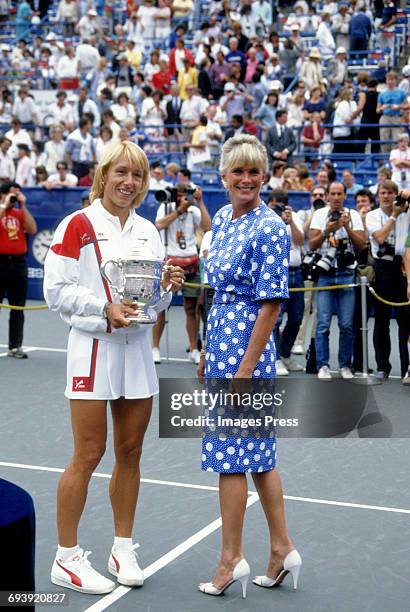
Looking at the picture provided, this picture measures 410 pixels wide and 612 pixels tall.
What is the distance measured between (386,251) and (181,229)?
7.79ft

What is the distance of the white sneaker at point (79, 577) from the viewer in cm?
509

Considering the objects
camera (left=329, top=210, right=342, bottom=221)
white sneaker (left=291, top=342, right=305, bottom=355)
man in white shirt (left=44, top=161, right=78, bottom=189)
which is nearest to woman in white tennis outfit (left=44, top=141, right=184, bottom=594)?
camera (left=329, top=210, right=342, bottom=221)

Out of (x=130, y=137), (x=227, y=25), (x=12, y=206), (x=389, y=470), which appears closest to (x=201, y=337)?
(x=12, y=206)

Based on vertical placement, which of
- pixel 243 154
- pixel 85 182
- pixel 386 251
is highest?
pixel 85 182

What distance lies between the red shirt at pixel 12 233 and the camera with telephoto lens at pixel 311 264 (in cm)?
331

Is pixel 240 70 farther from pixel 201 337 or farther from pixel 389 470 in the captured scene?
pixel 389 470

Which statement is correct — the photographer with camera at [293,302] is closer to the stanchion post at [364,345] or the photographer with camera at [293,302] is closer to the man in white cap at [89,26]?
the stanchion post at [364,345]

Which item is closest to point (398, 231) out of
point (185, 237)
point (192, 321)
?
point (185, 237)

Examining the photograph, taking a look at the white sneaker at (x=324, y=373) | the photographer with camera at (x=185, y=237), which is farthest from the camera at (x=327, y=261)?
the photographer with camera at (x=185, y=237)

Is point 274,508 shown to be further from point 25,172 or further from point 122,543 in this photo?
point 25,172

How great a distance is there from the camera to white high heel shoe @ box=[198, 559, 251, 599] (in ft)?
16.4

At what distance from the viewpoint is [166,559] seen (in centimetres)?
559

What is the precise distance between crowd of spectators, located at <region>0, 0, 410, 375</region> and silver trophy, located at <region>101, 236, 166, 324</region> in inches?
392

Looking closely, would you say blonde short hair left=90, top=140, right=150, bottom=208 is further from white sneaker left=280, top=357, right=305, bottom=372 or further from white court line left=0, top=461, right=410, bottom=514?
white sneaker left=280, top=357, right=305, bottom=372
